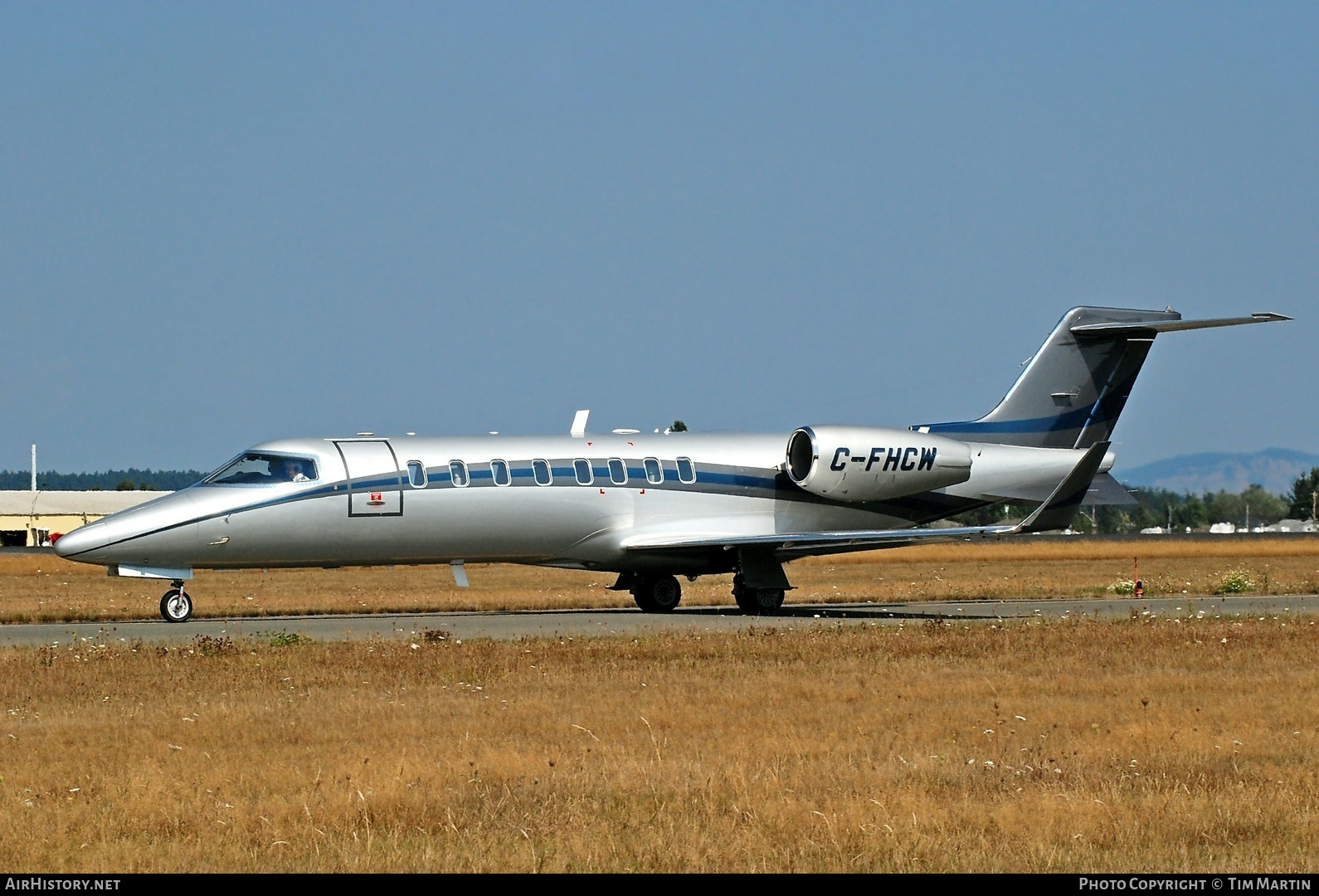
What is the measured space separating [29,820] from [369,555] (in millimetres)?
16425

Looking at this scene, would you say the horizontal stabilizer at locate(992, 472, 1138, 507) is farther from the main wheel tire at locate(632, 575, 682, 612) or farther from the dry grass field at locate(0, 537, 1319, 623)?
the main wheel tire at locate(632, 575, 682, 612)

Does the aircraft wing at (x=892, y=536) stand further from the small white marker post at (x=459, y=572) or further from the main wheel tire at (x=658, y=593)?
the small white marker post at (x=459, y=572)

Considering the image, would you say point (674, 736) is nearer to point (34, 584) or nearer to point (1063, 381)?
point (1063, 381)

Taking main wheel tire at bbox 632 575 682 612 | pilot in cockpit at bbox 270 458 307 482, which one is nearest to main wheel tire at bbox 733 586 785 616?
main wheel tire at bbox 632 575 682 612

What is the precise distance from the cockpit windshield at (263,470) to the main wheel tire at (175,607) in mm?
1842

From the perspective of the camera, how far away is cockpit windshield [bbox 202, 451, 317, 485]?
24.5 meters

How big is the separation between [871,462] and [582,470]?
516cm

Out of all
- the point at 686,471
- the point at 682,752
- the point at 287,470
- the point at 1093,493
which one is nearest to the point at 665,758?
the point at 682,752

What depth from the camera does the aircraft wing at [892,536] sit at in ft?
77.7

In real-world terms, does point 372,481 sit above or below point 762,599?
above

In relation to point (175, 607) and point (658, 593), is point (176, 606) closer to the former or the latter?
point (175, 607)

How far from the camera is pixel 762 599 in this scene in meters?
27.0

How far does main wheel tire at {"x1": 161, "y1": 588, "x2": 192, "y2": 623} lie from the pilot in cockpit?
245 centimetres

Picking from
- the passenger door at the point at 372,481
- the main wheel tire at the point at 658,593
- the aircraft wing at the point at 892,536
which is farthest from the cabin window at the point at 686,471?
the passenger door at the point at 372,481
